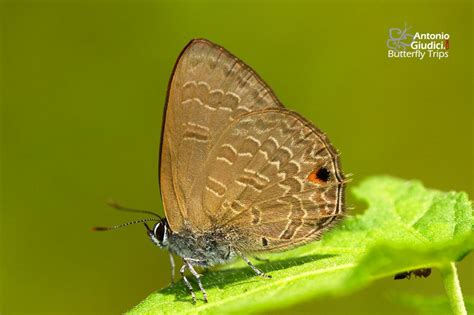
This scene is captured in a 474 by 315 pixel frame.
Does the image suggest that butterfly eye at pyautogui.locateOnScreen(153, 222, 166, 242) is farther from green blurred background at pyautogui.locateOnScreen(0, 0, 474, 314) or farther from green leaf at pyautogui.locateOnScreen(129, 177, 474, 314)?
green blurred background at pyautogui.locateOnScreen(0, 0, 474, 314)

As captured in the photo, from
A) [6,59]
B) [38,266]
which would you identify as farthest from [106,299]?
[6,59]

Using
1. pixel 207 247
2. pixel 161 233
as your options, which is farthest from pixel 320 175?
pixel 161 233

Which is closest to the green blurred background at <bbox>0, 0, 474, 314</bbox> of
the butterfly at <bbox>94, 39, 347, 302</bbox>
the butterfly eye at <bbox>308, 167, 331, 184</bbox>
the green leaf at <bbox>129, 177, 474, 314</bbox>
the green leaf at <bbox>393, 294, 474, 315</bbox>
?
the butterfly at <bbox>94, 39, 347, 302</bbox>

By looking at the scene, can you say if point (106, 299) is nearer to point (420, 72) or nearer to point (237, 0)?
point (237, 0)

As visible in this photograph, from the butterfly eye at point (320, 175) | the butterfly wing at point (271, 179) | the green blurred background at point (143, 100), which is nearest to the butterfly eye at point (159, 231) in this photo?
the butterfly wing at point (271, 179)

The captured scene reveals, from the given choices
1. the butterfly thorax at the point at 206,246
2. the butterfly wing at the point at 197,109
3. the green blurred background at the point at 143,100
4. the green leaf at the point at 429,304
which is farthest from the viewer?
the green blurred background at the point at 143,100

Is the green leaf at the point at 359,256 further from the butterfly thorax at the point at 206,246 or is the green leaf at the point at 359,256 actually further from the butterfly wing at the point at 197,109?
the butterfly wing at the point at 197,109

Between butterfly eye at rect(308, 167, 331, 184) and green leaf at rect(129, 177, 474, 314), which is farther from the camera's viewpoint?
butterfly eye at rect(308, 167, 331, 184)
